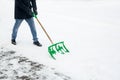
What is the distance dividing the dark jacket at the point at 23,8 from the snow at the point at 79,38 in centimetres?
90

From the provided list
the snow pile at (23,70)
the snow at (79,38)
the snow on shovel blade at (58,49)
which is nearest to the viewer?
the snow pile at (23,70)

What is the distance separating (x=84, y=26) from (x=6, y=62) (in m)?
3.89

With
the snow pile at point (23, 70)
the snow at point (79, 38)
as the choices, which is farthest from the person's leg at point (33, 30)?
the snow pile at point (23, 70)

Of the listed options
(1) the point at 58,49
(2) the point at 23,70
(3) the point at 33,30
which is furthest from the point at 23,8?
(2) the point at 23,70

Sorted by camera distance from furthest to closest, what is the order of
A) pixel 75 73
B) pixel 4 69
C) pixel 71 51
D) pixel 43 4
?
pixel 43 4 < pixel 71 51 < pixel 4 69 < pixel 75 73

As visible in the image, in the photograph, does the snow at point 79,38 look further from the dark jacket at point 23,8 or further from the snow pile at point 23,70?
the dark jacket at point 23,8

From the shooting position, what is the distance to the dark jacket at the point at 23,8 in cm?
735

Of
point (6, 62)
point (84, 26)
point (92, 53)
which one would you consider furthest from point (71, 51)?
point (84, 26)

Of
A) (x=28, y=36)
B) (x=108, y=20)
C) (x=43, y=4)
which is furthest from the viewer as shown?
(x=43, y=4)

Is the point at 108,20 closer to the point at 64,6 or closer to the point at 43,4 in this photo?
the point at 64,6

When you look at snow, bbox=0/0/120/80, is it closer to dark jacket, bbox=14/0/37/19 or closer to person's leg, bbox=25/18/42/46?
person's leg, bbox=25/18/42/46

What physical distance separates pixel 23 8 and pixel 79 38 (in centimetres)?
205

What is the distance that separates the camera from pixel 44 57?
273 inches

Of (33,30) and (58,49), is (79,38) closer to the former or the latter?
(58,49)
